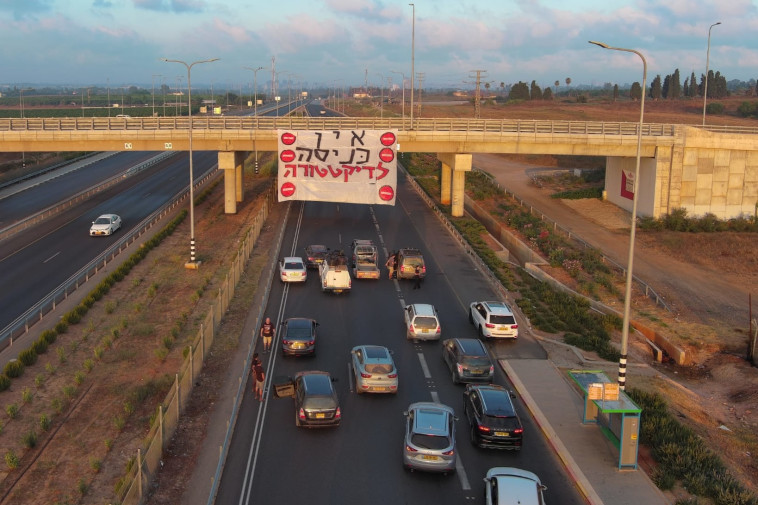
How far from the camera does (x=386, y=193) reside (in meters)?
52.8

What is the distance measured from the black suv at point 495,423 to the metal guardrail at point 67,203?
42.8 m

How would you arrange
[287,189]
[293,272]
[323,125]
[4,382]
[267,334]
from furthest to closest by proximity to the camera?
[323,125]
[287,189]
[293,272]
[267,334]
[4,382]

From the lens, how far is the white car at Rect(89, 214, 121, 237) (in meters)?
55.2

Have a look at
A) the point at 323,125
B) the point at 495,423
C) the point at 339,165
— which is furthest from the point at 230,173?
the point at 495,423

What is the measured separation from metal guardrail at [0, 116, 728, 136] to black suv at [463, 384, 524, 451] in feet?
120

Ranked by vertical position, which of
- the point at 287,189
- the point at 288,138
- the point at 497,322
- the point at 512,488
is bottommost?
the point at 512,488

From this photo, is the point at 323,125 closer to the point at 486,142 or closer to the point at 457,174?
the point at 457,174

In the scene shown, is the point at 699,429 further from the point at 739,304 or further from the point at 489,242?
the point at 489,242

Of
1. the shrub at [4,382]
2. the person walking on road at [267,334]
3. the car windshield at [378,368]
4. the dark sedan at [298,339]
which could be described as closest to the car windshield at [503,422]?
the car windshield at [378,368]

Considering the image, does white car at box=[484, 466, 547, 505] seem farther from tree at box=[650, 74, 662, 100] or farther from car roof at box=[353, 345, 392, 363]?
tree at box=[650, 74, 662, 100]

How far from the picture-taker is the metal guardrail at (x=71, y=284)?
113 ft

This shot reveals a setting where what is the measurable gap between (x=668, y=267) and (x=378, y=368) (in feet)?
104

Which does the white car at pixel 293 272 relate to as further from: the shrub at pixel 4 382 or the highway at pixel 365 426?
the shrub at pixel 4 382

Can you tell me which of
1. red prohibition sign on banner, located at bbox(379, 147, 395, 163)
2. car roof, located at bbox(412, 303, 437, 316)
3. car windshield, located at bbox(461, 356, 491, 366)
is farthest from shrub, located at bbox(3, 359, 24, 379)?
red prohibition sign on banner, located at bbox(379, 147, 395, 163)
